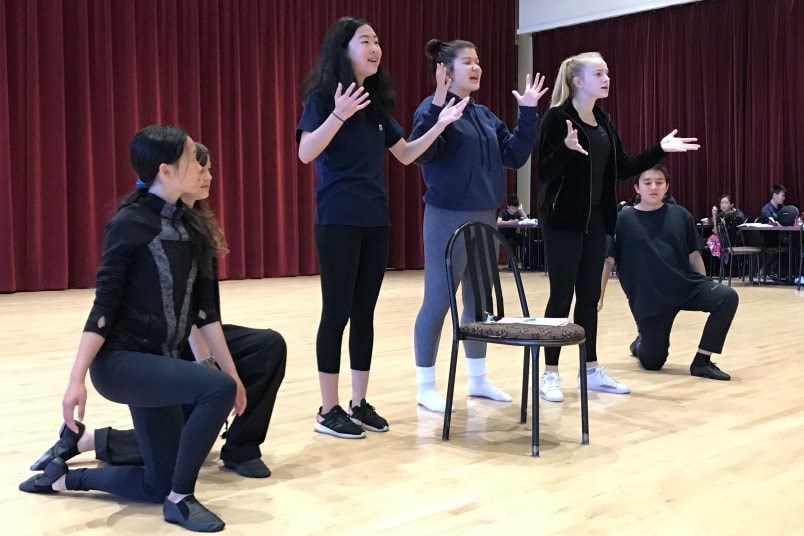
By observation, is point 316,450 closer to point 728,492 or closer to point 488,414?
point 488,414

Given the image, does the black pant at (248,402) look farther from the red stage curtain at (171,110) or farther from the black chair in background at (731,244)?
the black chair in background at (731,244)

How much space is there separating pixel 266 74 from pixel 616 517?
8408mm

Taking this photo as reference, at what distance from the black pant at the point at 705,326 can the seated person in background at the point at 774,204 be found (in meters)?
5.91

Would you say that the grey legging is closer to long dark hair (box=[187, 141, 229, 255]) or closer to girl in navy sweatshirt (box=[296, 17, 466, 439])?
girl in navy sweatshirt (box=[296, 17, 466, 439])

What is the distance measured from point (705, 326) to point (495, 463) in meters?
1.77

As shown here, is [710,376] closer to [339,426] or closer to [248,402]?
[339,426]

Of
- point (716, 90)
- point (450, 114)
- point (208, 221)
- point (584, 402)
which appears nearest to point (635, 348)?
point (584, 402)

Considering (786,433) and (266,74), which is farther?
(266,74)

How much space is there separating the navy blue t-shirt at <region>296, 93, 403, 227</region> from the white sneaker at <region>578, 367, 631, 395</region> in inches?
47.5

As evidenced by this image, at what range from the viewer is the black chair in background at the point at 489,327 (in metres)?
2.45

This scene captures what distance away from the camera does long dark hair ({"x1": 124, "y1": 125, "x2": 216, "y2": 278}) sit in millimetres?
1999

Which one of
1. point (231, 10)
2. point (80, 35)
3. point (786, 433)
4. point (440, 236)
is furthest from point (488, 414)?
point (231, 10)

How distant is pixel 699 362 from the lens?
373 cm

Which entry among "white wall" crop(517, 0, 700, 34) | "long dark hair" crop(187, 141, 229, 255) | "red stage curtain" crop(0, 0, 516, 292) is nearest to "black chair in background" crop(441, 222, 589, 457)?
"long dark hair" crop(187, 141, 229, 255)
